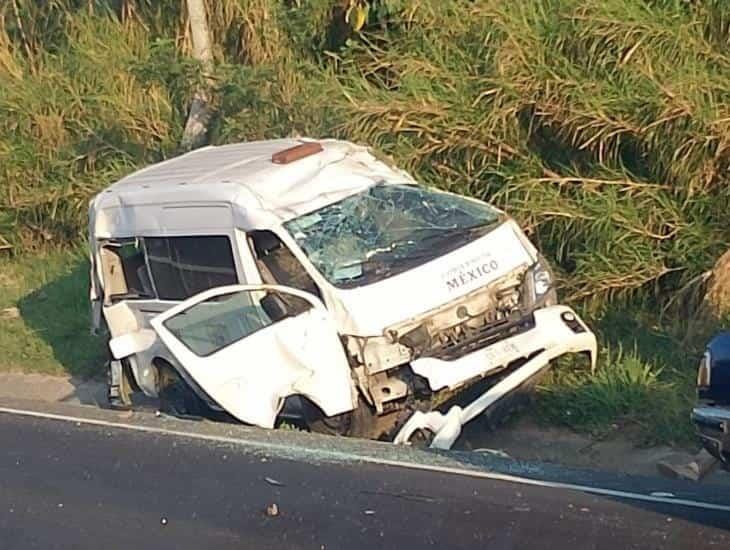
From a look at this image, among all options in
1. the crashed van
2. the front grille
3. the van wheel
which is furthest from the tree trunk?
the front grille

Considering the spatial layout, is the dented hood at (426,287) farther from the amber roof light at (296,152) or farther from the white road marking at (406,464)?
the amber roof light at (296,152)

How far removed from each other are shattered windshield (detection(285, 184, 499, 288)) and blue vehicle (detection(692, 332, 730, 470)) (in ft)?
11.0

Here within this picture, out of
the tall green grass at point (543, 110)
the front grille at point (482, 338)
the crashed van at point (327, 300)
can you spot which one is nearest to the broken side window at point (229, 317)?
the crashed van at point (327, 300)

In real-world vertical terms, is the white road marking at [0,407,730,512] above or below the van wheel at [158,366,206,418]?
above

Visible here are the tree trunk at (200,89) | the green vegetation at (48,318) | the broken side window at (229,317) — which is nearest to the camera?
the broken side window at (229,317)

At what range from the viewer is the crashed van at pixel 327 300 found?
309 inches

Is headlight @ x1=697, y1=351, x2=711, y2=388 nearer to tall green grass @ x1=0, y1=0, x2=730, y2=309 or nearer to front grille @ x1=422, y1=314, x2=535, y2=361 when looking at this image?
front grille @ x1=422, y1=314, x2=535, y2=361

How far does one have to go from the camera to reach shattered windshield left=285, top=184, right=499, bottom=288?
27.6 feet

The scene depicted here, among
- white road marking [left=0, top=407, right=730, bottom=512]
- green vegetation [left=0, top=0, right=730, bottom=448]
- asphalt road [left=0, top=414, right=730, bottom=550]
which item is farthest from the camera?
green vegetation [left=0, top=0, right=730, bottom=448]

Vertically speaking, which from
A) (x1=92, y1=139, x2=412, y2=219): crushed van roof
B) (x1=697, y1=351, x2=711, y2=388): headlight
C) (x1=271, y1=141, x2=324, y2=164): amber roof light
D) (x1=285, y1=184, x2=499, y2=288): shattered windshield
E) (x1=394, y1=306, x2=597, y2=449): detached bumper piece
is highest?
(x1=697, y1=351, x2=711, y2=388): headlight

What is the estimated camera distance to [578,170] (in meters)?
10.9

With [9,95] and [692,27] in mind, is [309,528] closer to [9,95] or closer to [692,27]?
[692,27]

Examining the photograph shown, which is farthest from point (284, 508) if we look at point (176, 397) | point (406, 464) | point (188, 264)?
point (188, 264)

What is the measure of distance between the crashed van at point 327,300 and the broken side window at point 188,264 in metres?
0.01
